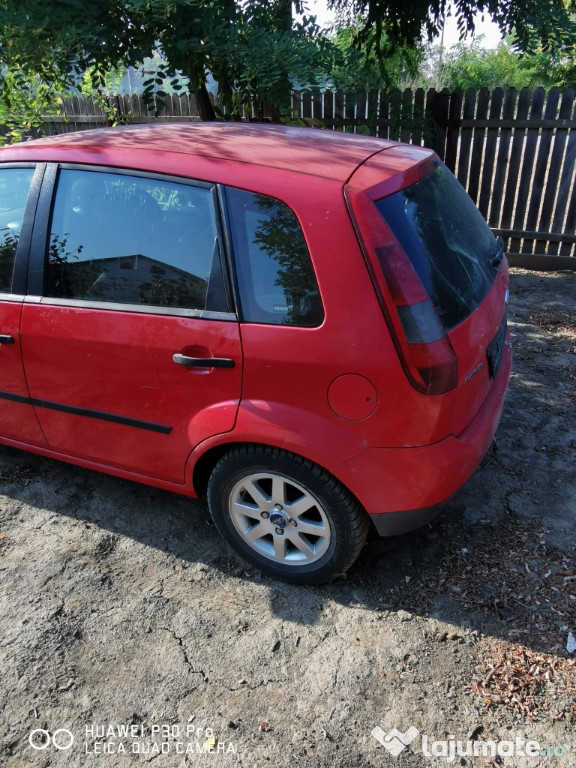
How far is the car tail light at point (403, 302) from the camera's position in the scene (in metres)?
1.99

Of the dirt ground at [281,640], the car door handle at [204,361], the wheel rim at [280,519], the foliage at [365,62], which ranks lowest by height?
the dirt ground at [281,640]

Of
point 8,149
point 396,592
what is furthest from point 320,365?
point 8,149

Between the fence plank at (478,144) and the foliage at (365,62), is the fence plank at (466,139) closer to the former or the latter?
the fence plank at (478,144)

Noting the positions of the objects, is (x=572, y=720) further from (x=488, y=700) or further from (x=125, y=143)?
(x=125, y=143)

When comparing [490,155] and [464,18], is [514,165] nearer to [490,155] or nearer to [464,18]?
[490,155]

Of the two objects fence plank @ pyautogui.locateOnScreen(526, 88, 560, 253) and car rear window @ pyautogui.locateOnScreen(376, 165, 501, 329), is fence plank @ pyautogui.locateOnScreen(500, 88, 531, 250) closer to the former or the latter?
fence plank @ pyautogui.locateOnScreen(526, 88, 560, 253)

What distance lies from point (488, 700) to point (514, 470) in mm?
1455

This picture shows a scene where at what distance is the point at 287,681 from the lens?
2.11m

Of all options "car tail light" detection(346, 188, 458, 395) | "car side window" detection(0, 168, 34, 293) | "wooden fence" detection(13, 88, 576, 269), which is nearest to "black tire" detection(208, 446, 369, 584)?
"car tail light" detection(346, 188, 458, 395)

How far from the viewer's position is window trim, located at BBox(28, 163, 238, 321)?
87.4 inches

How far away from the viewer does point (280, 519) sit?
2.41 meters

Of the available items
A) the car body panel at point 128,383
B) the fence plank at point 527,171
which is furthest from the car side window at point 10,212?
the fence plank at point 527,171

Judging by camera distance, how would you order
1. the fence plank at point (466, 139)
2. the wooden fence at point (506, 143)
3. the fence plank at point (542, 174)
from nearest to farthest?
1. the fence plank at point (542, 174)
2. the wooden fence at point (506, 143)
3. the fence plank at point (466, 139)

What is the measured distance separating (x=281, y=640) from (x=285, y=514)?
1.63ft
